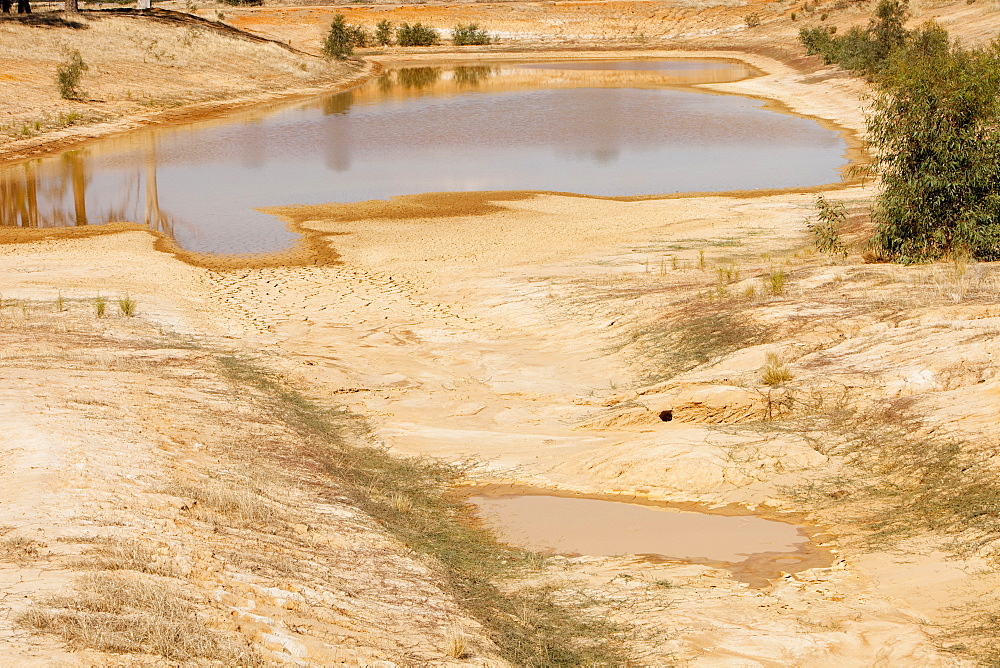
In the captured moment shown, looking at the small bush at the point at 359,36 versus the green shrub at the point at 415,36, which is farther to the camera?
the green shrub at the point at 415,36

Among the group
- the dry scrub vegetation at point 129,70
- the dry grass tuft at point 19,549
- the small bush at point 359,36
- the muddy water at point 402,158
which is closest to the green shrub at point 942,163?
the muddy water at point 402,158

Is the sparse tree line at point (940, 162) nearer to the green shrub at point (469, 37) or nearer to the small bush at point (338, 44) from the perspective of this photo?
the small bush at point (338, 44)

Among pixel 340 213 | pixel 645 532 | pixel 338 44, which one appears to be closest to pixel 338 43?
pixel 338 44

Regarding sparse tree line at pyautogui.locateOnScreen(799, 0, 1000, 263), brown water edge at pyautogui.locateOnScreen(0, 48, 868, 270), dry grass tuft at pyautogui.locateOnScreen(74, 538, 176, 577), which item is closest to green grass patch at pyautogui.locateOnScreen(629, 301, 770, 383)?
sparse tree line at pyautogui.locateOnScreen(799, 0, 1000, 263)

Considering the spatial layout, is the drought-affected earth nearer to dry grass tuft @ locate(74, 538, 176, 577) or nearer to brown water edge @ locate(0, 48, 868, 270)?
dry grass tuft @ locate(74, 538, 176, 577)

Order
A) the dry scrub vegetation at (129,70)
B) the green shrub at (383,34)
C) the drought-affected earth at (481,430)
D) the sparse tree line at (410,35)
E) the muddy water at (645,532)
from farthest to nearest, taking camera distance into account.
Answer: the green shrub at (383,34) < the sparse tree line at (410,35) < the dry scrub vegetation at (129,70) < the muddy water at (645,532) < the drought-affected earth at (481,430)

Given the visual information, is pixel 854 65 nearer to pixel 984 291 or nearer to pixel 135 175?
pixel 135 175
